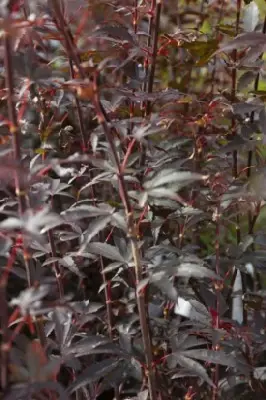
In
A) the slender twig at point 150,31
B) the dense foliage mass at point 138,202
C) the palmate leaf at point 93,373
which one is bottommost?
the palmate leaf at point 93,373

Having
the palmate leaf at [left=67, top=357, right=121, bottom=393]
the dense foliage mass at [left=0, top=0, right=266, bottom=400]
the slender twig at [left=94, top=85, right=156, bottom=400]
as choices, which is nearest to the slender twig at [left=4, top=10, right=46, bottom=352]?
the dense foliage mass at [left=0, top=0, right=266, bottom=400]

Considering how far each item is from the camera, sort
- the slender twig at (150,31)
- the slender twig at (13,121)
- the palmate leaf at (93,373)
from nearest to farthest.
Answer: the slender twig at (13,121) < the palmate leaf at (93,373) < the slender twig at (150,31)

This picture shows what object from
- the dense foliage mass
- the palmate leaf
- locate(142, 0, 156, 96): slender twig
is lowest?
the palmate leaf

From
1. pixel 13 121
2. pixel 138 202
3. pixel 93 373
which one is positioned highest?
pixel 13 121

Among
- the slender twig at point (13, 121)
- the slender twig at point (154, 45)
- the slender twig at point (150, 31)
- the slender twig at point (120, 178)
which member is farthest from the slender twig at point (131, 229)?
the slender twig at point (150, 31)

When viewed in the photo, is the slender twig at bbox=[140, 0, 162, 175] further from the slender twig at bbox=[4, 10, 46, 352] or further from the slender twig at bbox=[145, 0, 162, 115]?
the slender twig at bbox=[4, 10, 46, 352]

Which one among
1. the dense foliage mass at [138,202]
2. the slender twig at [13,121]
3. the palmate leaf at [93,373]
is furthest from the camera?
the palmate leaf at [93,373]

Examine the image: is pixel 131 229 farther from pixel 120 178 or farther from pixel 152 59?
pixel 152 59

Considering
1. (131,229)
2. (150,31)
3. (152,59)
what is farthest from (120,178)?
(150,31)

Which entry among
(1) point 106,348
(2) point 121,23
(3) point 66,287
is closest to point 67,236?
(1) point 106,348

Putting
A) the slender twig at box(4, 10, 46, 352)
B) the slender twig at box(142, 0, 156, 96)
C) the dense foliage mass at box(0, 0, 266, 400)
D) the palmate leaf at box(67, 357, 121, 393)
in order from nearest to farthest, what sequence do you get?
the slender twig at box(4, 10, 46, 352)
the dense foliage mass at box(0, 0, 266, 400)
the palmate leaf at box(67, 357, 121, 393)
the slender twig at box(142, 0, 156, 96)

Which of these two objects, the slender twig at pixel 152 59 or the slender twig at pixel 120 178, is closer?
the slender twig at pixel 120 178

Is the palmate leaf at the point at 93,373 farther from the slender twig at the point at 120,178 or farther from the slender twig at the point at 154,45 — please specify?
the slender twig at the point at 154,45

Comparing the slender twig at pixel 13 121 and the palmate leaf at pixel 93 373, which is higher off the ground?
the slender twig at pixel 13 121
